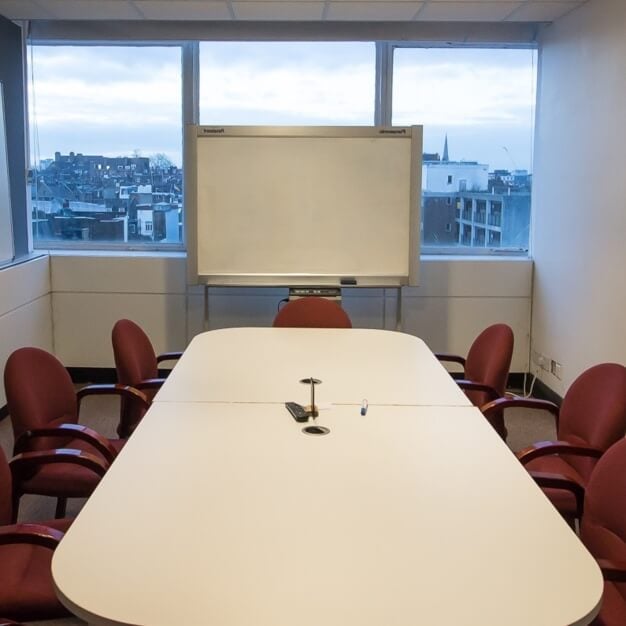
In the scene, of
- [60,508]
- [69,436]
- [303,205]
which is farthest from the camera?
[303,205]

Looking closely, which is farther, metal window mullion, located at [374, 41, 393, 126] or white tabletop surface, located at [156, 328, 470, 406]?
metal window mullion, located at [374, 41, 393, 126]

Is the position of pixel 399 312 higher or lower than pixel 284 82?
lower

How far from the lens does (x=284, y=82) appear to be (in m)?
5.54

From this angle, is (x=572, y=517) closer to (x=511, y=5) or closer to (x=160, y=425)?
Answer: (x=160, y=425)

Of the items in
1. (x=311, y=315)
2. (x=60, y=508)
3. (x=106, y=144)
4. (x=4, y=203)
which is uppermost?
(x=106, y=144)

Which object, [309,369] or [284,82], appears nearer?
[309,369]

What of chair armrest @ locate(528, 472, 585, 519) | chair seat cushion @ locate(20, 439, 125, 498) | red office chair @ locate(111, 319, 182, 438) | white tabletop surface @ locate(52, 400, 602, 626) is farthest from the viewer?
red office chair @ locate(111, 319, 182, 438)

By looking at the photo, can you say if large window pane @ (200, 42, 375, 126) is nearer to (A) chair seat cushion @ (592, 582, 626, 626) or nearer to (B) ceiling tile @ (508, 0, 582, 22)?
(B) ceiling tile @ (508, 0, 582, 22)

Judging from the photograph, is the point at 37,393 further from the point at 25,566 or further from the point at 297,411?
the point at 297,411

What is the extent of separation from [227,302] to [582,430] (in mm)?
3311

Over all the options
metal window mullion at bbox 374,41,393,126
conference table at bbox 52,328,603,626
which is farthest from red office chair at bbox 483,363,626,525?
metal window mullion at bbox 374,41,393,126

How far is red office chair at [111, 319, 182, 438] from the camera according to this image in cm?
326

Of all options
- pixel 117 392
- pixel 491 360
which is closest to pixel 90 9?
pixel 117 392

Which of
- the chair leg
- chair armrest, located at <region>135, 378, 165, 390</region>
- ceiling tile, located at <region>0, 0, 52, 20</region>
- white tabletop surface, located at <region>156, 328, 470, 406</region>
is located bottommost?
the chair leg
